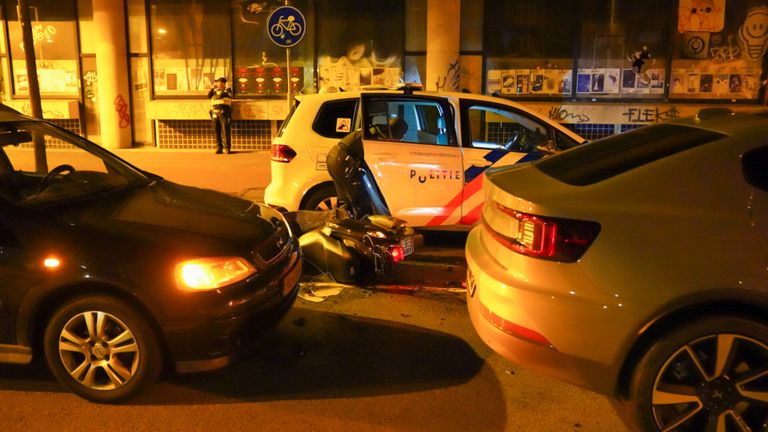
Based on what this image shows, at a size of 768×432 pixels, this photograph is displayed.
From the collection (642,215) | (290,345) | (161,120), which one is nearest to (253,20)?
(161,120)

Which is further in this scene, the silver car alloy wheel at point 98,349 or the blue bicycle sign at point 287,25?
the blue bicycle sign at point 287,25

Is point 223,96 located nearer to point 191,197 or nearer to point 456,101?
point 456,101

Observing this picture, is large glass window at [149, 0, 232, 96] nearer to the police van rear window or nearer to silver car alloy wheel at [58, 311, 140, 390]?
silver car alloy wheel at [58, 311, 140, 390]

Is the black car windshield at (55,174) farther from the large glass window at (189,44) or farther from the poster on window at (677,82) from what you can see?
the poster on window at (677,82)

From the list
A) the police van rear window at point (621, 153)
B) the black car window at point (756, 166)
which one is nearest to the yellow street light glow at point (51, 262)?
the police van rear window at point (621, 153)

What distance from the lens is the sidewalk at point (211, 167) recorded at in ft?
34.6

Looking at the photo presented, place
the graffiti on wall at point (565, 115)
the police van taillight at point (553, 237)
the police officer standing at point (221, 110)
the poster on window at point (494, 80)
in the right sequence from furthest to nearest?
1. the poster on window at point (494, 80)
2. the graffiti on wall at point (565, 115)
3. the police officer standing at point (221, 110)
4. the police van taillight at point (553, 237)

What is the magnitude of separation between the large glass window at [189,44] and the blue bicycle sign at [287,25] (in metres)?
5.85

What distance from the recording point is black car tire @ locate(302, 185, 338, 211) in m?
7.11

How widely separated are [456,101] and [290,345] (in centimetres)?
335

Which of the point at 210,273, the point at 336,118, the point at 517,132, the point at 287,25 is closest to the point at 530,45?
the point at 287,25

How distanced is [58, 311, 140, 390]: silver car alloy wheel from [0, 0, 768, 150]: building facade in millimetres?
10445

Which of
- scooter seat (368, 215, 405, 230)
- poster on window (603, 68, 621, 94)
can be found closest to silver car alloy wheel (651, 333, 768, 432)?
scooter seat (368, 215, 405, 230)

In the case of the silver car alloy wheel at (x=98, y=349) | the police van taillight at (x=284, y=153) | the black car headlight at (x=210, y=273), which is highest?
the police van taillight at (x=284, y=153)
